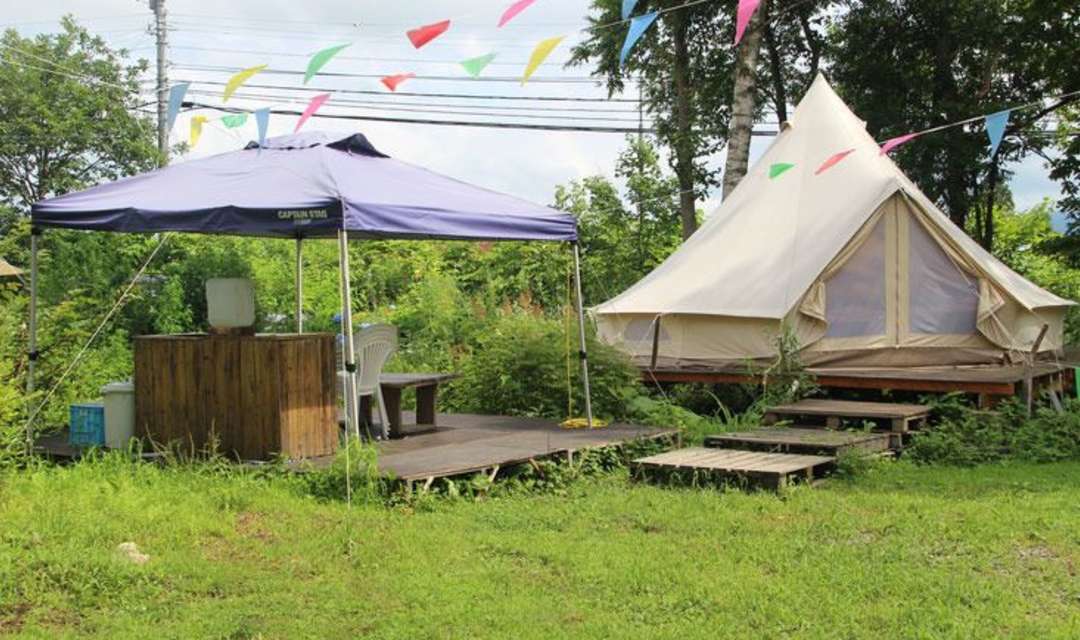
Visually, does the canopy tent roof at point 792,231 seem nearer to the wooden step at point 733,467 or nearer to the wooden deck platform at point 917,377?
the wooden deck platform at point 917,377

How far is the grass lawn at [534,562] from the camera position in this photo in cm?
432

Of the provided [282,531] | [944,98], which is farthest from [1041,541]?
[944,98]

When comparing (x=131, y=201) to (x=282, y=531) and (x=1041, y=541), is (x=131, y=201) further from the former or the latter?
(x=1041, y=541)

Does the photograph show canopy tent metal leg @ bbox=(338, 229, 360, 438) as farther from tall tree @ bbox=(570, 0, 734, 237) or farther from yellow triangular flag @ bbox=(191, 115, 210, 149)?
tall tree @ bbox=(570, 0, 734, 237)

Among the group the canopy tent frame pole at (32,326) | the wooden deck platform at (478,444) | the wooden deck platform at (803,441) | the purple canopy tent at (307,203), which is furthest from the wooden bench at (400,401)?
the canopy tent frame pole at (32,326)

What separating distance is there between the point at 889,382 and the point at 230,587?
22.4ft

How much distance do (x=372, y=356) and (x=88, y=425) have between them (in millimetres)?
2033

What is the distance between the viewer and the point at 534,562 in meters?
5.25

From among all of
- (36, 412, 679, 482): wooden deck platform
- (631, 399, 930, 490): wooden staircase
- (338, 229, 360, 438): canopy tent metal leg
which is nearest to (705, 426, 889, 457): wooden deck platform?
(631, 399, 930, 490): wooden staircase

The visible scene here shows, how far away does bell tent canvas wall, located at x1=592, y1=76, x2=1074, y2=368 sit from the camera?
10.6m

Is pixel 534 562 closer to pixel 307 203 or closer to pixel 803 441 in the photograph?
pixel 307 203

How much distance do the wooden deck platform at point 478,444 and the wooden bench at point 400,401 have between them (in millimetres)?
107

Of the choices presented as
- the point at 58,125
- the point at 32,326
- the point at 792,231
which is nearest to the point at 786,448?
the point at 792,231

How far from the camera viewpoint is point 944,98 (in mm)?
17031
